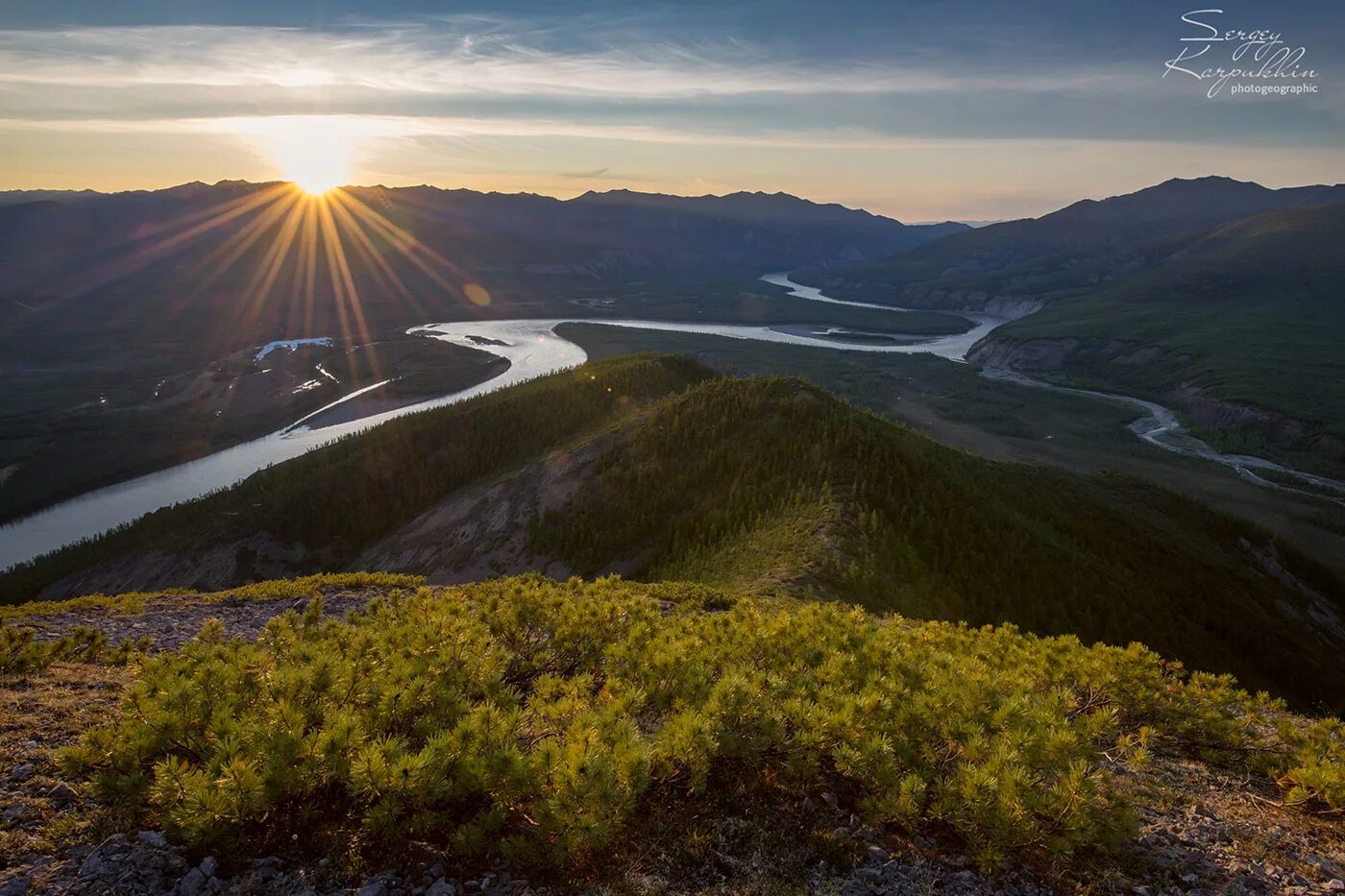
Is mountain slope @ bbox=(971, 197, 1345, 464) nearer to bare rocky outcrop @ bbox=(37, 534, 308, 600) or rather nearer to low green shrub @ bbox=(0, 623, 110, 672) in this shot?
bare rocky outcrop @ bbox=(37, 534, 308, 600)

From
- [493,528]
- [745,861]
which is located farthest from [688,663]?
[493,528]

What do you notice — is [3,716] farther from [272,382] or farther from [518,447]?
[272,382]

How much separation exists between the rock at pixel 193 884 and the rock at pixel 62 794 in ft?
7.04

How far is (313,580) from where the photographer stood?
25656 millimetres

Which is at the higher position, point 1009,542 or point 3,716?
point 3,716

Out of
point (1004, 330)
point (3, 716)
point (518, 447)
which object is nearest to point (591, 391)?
point (518, 447)

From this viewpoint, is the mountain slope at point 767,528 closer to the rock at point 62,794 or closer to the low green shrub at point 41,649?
the low green shrub at point 41,649

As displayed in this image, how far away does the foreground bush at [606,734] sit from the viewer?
7.11m

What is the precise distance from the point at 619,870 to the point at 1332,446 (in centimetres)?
12881

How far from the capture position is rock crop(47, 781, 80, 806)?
7594mm

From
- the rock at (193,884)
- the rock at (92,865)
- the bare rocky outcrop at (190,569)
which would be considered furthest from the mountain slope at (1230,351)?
the rock at (92,865)

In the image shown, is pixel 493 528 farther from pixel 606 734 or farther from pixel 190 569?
pixel 606 734

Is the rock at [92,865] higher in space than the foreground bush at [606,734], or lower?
lower

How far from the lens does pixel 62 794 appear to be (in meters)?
7.66
